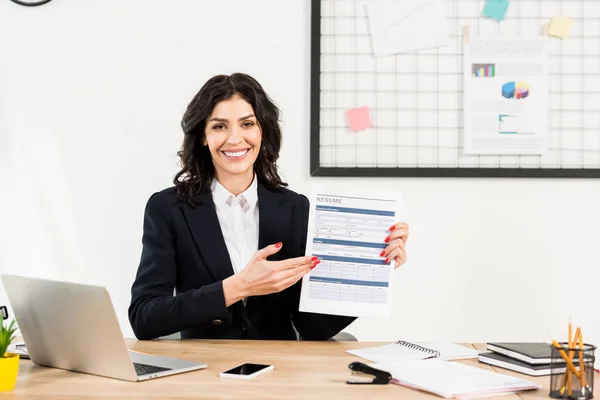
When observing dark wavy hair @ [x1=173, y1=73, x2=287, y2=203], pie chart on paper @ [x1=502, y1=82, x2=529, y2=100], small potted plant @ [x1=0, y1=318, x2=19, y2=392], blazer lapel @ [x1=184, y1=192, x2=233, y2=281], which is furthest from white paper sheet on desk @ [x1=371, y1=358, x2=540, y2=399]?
pie chart on paper @ [x1=502, y1=82, x2=529, y2=100]

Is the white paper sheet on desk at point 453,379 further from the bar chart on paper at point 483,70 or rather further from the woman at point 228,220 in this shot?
the bar chart on paper at point 483,70

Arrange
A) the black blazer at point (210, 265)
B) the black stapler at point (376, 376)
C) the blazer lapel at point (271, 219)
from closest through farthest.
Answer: the black stapler at point (376, 376) < the black blazer at point (210, 265) < the blazer lapel at point (271, 219)

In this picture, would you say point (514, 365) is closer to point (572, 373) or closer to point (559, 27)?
point (572, 373)

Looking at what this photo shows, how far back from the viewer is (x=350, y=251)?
1.91 metres

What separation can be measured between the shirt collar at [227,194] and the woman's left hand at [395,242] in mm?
511

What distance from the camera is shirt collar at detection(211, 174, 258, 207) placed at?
7.28 ft

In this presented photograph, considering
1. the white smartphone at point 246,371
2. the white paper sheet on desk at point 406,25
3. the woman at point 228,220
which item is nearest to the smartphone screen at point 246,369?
the white smartphone at point 246,371

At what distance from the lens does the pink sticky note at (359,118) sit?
2816 mm

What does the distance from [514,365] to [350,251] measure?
0.50 metres

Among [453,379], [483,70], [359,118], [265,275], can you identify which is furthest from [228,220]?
[483,70]

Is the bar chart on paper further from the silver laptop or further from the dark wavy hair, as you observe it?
the silver laptop

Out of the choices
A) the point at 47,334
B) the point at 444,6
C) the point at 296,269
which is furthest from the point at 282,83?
the point at 47,334

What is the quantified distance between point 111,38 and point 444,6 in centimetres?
129

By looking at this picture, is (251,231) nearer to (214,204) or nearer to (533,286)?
(214,204)
